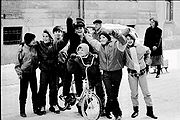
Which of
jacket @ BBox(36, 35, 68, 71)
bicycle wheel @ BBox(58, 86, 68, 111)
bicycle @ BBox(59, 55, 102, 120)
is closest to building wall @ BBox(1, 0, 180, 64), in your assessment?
bicycle wheel @ BBox(58, 86, 68, 111)

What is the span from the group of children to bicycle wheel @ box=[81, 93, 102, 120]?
0.32 m

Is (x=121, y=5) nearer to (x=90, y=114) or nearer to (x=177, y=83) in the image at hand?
(x=177, y=83)

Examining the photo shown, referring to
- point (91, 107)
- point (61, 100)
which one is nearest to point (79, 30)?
point (91, 107)

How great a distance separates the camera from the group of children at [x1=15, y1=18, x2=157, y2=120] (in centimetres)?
627

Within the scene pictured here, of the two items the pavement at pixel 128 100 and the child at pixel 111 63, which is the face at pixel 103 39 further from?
the pavement at pixel 128 100

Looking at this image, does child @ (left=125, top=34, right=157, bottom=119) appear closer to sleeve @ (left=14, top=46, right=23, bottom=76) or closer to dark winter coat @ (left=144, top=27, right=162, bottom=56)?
sleeve @ (left=14, top=46, right=23, bottom=76)

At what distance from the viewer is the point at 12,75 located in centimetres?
1233

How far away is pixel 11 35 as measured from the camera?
1470 cm

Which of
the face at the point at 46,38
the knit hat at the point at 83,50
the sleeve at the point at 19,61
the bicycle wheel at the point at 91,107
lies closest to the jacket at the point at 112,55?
the knit hat at the point at 83,50

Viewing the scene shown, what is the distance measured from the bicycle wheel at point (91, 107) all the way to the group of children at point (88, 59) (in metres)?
0.32

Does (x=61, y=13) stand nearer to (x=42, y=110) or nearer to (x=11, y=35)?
(x=11, y=35)

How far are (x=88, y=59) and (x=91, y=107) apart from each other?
0.91 m

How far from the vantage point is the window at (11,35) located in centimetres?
1445

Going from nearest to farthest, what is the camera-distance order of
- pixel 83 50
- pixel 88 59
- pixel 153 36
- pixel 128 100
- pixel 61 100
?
pixel 83 50 → pixel 88 59 → pixel 61 100 → pixel 128 100 → pixel 153 36
